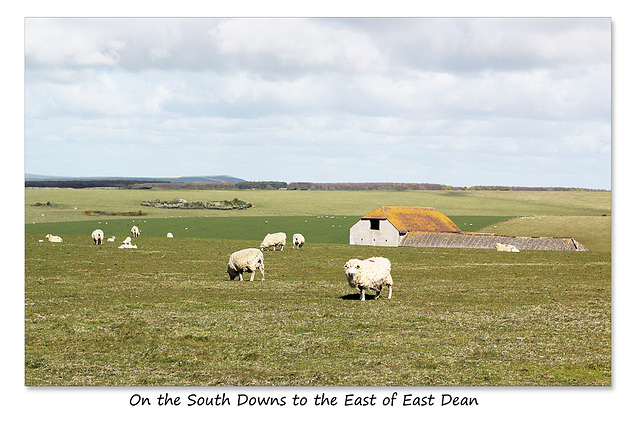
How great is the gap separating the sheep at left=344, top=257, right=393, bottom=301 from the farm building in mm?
47642

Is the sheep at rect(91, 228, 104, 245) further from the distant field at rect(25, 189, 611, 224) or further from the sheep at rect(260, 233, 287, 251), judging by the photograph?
the distant field at rect(25, 189, 611, 224)

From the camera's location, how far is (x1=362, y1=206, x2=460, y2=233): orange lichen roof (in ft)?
266

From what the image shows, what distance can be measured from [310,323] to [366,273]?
5.64m

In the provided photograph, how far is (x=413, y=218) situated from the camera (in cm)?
8450

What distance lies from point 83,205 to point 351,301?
331 feet

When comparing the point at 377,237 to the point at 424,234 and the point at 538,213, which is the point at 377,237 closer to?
the point at 424,234

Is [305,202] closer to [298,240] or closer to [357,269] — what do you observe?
[298,240]

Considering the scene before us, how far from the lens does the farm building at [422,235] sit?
2852 inches

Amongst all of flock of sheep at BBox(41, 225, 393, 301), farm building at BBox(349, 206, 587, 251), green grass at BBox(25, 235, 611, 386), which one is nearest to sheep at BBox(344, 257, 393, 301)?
flock of sheep at BBox(41, 225, 393, 301)

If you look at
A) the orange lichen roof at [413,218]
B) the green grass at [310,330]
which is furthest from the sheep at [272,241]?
the green grass at [310,330]

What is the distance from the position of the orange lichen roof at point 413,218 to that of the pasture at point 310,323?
27936mm

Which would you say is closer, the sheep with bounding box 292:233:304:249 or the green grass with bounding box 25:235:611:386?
the green grass with bounding box 25:235:611:386

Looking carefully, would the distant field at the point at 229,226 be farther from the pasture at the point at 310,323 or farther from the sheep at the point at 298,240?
the pasture at the point at 310,323

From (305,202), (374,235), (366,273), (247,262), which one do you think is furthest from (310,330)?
(305,202)
